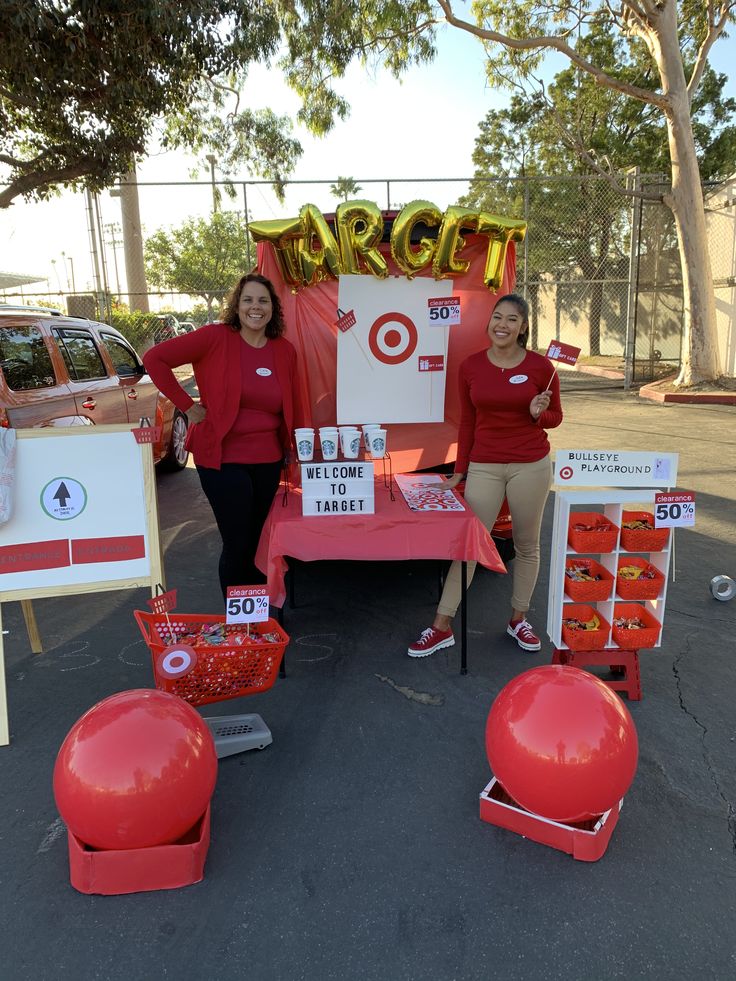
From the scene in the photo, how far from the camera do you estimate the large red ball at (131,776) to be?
2.12 meters

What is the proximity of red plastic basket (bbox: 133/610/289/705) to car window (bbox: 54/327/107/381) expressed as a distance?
3785 millimetres

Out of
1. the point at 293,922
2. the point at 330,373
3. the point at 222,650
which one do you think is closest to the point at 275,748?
the point at 222,650

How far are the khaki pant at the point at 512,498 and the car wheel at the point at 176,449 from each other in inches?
224

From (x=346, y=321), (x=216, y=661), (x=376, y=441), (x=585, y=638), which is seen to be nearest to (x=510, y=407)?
(x=376, y=441)

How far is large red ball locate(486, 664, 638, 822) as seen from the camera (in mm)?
2254

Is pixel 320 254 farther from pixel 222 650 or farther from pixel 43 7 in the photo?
pixel 43 7

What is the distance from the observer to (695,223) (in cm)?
1288

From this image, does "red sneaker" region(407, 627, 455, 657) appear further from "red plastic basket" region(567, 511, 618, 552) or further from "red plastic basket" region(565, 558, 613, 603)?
"red plastic basket" region(567, 511, 618, 552)

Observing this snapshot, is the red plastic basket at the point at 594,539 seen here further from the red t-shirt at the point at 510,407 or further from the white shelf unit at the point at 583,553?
the red t-shirt at the point at 510,407

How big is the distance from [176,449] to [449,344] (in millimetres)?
4983

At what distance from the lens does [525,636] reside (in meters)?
3.86

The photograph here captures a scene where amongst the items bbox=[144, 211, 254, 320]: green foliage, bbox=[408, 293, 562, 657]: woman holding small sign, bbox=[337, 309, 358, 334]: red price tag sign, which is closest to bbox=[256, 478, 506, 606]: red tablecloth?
bbox=[408, 293, 562, 657]: woman holding small sign

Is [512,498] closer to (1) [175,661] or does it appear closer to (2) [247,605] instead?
(2) [247,605]

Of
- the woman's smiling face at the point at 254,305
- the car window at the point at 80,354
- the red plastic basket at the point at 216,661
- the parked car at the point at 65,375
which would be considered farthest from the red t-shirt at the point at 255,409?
the car window at the point at 80,354
